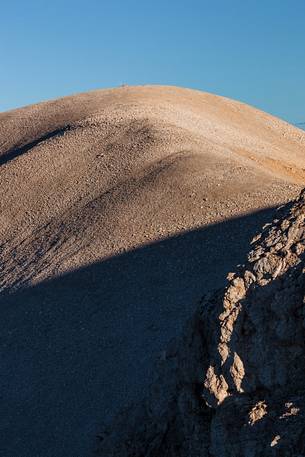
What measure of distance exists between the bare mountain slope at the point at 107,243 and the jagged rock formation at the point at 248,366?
4833 mm

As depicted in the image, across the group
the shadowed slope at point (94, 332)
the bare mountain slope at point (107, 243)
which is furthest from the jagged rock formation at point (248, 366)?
the bare mountain slope at point (107, 243)

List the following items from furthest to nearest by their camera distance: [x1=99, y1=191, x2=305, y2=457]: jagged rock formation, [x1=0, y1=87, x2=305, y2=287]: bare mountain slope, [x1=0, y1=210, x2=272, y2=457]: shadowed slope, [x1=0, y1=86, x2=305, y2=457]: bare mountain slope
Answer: [x1=0, y1=87, x2=305, y2=287]: bare mountain slope < [x1=0, y1=86, x2=305, y2=457]: bare mountain slope < [x1=0, y1=210, x2=272, y2=457]: shadowed slope < [x1=99, y1=191, x2=305, y2=457]: jagged rock formation

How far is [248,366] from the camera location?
17.7 feet

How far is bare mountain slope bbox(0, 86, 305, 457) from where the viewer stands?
474 inches

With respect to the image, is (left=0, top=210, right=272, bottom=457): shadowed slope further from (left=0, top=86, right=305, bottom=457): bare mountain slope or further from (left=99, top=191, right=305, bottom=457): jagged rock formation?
(left=99, top=191, right=305, bottom=457): jagged rock formation

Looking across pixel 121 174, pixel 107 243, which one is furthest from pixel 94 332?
pixel 121 174

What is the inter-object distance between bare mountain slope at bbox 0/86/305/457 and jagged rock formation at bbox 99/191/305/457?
483 centimetres

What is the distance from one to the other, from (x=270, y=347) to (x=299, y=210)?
4.30 feet

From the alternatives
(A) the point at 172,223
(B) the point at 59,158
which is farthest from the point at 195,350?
(B) the point at 59,158

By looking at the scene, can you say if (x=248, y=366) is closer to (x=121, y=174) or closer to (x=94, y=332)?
(x=94, y=332)

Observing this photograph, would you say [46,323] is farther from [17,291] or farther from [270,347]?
[270,347]

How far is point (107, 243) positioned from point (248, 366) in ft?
36.5

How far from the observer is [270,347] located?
211 inches

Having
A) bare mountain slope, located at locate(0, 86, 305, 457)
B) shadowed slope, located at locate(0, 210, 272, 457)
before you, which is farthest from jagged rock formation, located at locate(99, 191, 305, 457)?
bare mountain slope, located at locate(0, 86, 305, 457)
